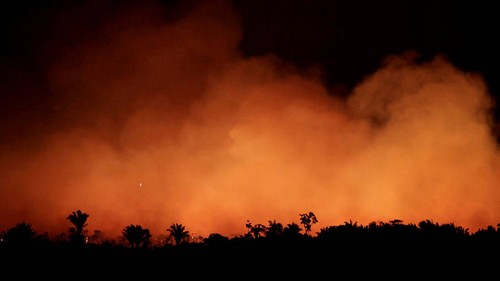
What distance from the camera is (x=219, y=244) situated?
18.6 meters

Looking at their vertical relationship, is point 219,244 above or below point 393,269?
above

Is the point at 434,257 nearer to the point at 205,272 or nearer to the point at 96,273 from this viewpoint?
the point at 205,272

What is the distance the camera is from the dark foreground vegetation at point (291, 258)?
581 inches

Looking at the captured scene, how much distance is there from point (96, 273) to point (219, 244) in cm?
509

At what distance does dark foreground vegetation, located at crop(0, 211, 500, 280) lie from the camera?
14.8 meters

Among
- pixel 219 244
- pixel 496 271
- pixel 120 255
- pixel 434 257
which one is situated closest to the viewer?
pixel 496 271

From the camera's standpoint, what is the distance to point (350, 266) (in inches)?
591

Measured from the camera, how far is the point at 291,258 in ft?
52.4

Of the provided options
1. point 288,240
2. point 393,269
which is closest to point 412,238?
point 393,269

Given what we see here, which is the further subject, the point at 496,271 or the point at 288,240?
the point at 288,240

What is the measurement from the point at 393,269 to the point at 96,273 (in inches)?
373

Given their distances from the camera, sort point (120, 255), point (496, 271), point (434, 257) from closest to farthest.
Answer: point (496, 271) → point (434, 257) → point (120, 255)

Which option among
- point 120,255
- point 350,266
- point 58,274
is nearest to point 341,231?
point 350,266

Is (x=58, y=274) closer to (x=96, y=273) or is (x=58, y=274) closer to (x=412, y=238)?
(x=96, y=273)
